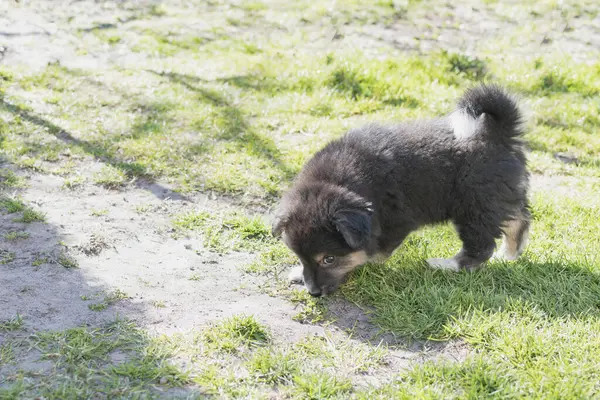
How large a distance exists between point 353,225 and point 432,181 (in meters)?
0.76

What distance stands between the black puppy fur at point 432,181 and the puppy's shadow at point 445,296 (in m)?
0.14

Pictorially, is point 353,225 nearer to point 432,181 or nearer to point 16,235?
point 432,181

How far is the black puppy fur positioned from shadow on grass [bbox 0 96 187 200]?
1569 mm

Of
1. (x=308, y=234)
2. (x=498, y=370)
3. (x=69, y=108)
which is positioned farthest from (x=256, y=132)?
(x=498, y=370)

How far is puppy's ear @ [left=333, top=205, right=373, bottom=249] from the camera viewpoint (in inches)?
144

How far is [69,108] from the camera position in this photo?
6445mm

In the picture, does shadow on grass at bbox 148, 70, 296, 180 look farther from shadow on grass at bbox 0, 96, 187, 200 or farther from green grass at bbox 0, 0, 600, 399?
shadow on grass at bbox 0, 96, 187, 200

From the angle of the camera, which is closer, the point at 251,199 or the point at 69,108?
the point at 251,199

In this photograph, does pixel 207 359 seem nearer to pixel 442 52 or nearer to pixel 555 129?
pixel 555 129

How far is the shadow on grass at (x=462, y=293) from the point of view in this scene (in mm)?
3662

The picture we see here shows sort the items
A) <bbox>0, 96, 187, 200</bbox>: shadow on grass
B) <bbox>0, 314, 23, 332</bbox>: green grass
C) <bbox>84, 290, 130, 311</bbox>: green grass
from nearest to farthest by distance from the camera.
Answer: <bbox>0, 314, 23, 332</bbox>: green grass, <bbox>84, 290, 130, 311</bbox>: green grass, <bbox>0, 96, 187, 200</bbox>: shadow on grass

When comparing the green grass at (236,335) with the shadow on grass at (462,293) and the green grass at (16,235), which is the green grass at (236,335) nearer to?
the shadow on grass at (462,293)

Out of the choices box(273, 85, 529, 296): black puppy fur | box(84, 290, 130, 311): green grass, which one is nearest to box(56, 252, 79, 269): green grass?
box(84, 290, 130, 311): green grass

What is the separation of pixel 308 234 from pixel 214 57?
4849 mm
